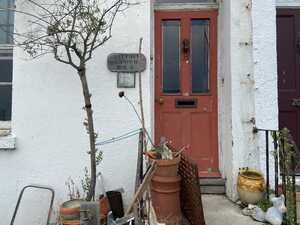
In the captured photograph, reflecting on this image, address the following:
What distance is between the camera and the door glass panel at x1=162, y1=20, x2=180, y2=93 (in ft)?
15.0

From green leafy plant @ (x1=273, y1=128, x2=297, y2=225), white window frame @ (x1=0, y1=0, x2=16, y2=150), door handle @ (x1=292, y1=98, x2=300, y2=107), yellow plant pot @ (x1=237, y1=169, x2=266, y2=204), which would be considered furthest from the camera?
door handle @ (x1=292, y1=98, x2=300, y2=107)

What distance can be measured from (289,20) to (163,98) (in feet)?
6.42

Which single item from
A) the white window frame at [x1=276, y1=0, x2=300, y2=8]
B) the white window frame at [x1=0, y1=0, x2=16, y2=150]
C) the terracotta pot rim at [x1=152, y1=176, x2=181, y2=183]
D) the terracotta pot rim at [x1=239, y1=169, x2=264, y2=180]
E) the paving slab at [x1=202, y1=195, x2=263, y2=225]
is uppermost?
the white window frame at [x1=276, y1=0, x2=300, y2=8]

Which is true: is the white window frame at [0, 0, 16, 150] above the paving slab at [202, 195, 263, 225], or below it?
above

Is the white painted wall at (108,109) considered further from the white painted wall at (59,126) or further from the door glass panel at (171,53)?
the door glass panel at (171,53)

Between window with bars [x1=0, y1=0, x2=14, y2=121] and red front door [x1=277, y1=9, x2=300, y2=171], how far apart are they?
3.48m

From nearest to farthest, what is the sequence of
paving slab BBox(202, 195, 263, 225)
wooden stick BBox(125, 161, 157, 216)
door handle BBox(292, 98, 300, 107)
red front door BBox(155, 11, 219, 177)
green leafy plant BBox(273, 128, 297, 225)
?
1. wooden stick BBox(125, 161, 157, 216)
2. green leafy plant BBox(273, 128, 297, 225)
3. paving slab BBox(202, 195, 263, 225)
4. door handle BBox(292, 98, 300, 107)
5. red front door BBox(155, 11, 219, 177)

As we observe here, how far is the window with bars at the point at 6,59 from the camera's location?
167 inches

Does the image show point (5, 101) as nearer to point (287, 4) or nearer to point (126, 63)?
point (126, 63)

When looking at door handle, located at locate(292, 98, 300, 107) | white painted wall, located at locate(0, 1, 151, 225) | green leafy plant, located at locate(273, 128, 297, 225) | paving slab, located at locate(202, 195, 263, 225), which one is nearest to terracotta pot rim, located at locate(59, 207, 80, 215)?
white painted wall, located at locate(0, 1, 151, 225)

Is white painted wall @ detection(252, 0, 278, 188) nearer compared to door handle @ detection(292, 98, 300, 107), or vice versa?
white painted wall @ detection(252, 0, 278, 188)

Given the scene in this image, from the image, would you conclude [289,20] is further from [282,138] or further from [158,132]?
[158,132]

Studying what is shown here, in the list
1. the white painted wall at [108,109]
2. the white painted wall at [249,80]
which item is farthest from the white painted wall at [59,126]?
the white painted wall at [249,80]

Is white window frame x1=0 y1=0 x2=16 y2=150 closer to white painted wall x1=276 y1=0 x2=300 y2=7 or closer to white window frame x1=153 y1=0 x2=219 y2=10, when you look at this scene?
white window frame x1=153 y1=0 x2=219 y2=10
